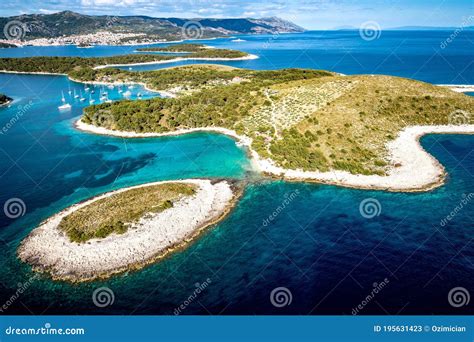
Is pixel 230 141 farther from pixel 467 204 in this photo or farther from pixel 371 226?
pixel 467 204
